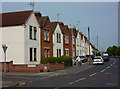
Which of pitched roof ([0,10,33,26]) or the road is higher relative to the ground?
pitched roof ([0,10,33,26])

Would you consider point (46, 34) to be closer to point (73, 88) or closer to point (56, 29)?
point (56, 29)

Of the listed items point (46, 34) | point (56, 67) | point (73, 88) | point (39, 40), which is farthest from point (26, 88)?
point (46, 34)

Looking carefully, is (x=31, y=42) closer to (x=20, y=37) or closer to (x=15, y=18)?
(x=20, y=37)

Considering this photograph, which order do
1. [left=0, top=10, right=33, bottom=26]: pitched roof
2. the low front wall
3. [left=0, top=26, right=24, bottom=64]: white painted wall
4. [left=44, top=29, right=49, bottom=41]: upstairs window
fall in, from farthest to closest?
[left=44, top=29, right=49, bottom=41]: upstairs window, [left=0, top=10, right=33, bottom=26]: pitched roof, [left=0, top=26, right=24, bottom=64]: white painted wall, the low front wall

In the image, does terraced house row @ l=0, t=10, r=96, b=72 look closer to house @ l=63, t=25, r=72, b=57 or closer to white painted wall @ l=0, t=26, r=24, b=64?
white painted wall @ l=0, t=26, r=24, b=64

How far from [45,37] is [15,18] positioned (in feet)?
21.4

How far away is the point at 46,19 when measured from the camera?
108 ft

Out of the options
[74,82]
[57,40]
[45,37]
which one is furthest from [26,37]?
[74,82]

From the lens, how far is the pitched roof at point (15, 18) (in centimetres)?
2698

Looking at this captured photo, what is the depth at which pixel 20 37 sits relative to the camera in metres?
26.5

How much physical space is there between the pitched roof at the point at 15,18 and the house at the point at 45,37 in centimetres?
375

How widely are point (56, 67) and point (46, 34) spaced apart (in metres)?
8.06

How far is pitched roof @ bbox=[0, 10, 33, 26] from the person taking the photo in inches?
1062

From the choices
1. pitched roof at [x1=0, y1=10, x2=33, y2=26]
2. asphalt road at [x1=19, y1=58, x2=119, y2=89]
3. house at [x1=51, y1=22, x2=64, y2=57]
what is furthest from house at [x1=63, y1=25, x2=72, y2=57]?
asphalt road at [x1=19, y1=58, x2=119, y2=89]
